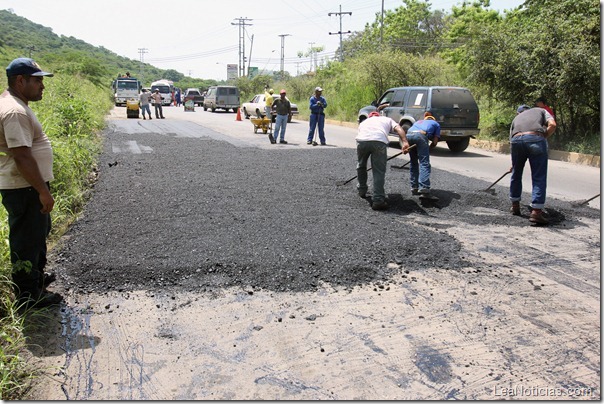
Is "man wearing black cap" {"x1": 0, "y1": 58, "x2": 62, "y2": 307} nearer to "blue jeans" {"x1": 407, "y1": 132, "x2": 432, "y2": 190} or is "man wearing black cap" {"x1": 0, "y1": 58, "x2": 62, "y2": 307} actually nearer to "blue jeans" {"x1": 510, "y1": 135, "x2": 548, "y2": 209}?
"blue jeans" {"x1": 407, "y1": 132, "x2": 432, "y2": 190}

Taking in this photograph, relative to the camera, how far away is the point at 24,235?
392cm

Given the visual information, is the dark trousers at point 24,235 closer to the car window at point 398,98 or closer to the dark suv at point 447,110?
the dark suv at point 447,110

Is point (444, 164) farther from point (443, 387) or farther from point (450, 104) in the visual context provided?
point (443, 387)

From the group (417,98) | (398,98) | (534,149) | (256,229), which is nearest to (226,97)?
(398,98)

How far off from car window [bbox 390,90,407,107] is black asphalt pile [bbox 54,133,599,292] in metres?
6.43

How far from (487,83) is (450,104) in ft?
9.66

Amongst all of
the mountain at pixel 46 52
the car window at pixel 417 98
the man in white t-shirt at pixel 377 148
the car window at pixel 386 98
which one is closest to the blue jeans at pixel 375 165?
the man in white t-shirt at pixel 377 148

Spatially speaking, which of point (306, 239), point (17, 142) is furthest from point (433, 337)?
point (17, 142)

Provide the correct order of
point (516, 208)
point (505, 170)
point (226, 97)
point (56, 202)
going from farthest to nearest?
1. point (226, 97)
2. point (505, 170)
3. point (516, 208)
4. point (56, 202)

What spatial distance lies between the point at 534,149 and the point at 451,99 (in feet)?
27.6

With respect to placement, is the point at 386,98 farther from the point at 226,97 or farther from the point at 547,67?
the point at 226,97

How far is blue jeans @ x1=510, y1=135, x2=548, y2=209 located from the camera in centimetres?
673

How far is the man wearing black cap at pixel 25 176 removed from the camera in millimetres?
3619

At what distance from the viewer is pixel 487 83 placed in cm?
1678
